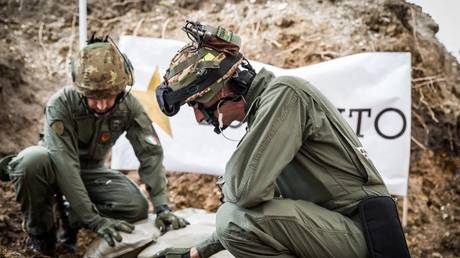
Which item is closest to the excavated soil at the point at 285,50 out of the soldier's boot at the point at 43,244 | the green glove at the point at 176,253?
the soldier's boot at the point at 43,244

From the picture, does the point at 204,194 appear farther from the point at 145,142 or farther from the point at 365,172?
the point at 365,172

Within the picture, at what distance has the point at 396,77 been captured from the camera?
13.1 feet

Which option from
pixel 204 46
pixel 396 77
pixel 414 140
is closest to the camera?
pixel 204 46

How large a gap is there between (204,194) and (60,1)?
2.15 meters

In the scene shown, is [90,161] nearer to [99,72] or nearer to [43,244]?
[43,244]

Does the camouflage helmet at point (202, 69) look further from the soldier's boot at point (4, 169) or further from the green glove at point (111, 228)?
the soldier's boot at point (4, 169)

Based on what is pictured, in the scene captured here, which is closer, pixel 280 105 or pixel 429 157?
pixel 280 105

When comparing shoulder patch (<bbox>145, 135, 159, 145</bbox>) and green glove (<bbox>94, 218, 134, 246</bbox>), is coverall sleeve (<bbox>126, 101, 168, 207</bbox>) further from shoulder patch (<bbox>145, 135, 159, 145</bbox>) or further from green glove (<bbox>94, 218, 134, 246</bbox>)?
green glove (<bbox>94, 218, 134, 246</bbox>)

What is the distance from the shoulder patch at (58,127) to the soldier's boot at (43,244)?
607 mm

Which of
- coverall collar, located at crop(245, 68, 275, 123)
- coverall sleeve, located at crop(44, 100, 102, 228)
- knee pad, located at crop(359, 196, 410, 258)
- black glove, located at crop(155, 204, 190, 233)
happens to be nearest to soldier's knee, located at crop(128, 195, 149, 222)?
black glove, located at crop(155, 204, 190, 233)

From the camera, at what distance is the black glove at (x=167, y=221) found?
3.13 m

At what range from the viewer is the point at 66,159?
121 inches

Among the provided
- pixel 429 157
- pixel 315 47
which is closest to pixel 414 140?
pixel 429 157

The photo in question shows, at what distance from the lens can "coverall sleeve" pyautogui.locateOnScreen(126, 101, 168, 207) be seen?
331cm
